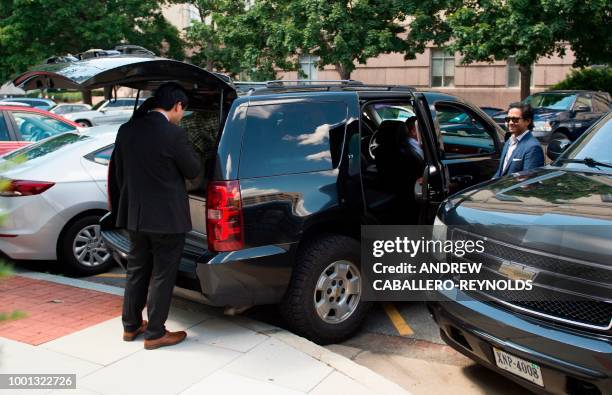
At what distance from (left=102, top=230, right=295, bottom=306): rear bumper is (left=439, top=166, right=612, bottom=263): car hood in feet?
3.96

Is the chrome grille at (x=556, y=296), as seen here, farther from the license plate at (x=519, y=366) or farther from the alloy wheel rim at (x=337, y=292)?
the alloy wheel rim at (x=337, y=292)

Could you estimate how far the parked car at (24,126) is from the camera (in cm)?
934

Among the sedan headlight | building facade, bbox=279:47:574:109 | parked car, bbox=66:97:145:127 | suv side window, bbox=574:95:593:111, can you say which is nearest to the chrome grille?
the sedan headlight

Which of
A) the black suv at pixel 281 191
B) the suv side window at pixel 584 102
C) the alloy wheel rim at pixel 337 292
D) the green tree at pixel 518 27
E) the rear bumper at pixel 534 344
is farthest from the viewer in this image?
the green tree at pixel 518 27

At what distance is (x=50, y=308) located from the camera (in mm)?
Result: 5379

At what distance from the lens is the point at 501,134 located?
22.5ft

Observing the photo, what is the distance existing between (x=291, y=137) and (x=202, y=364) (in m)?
1.74

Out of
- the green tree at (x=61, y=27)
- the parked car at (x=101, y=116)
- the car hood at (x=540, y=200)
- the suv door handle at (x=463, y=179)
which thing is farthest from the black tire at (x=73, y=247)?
the green tree at (x=61, y=27)

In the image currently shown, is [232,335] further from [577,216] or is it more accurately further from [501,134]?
[501,134]

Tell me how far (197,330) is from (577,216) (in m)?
2.82

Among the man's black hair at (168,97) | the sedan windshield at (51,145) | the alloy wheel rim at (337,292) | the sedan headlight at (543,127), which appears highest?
the man's black hair at (168,97)

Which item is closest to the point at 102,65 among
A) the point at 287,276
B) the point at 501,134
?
the point at 287,276

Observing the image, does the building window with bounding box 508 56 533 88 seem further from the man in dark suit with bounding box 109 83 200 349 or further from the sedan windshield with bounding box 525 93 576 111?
the man in dark suit with bounding box 109 83 200 349

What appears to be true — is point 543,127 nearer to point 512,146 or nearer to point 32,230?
point 512,146
